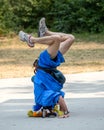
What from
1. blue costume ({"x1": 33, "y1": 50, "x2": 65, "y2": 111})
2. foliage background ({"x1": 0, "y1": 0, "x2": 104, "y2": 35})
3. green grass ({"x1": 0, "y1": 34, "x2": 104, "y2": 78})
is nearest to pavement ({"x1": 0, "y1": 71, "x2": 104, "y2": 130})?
blue costume ({"x1": 33, "y1": 50, "x2": 65, "y2": 111})

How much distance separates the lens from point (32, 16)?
105 feet

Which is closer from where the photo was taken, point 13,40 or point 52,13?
point 13,40

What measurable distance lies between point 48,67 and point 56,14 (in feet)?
76.8

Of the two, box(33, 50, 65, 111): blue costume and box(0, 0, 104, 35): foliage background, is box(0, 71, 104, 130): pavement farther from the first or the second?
box(0, 0, 104, 35): foliage background

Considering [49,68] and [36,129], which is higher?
[49,68]

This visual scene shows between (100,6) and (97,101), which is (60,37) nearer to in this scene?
(97,101)

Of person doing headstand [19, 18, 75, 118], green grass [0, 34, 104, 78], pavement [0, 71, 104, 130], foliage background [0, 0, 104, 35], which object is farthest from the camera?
foliage background [0, 0, 104, 35]

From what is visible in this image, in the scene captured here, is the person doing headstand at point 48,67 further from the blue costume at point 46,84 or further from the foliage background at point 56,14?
the foliage background at point 56,14

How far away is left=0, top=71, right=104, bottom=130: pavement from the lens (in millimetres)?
7594

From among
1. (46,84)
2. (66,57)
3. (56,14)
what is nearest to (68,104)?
(46,84)

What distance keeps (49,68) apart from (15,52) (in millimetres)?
13800

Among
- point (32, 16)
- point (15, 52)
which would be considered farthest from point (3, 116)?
point (32, 16)

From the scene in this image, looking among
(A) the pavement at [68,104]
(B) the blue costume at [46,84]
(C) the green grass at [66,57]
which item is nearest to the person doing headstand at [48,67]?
(B) the blue costume at [46,84]

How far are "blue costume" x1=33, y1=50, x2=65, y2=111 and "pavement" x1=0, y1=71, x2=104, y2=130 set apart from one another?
0.27 m
